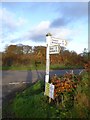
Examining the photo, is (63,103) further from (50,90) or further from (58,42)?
(58,42)

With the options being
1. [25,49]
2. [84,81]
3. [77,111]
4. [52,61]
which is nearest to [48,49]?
[84,81]

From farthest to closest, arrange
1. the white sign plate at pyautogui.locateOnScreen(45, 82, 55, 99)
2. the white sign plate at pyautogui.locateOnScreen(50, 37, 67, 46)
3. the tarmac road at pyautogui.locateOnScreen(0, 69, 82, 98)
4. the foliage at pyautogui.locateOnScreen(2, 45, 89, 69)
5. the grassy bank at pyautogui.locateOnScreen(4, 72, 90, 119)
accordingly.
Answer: the foliage at pyautogui.locateOnScreen(2, 45, 89, 69) → the tarmac road at pyautogui.locateOnScreen(0, 69, 82, 98) → the white sign plate at pyautogui.locateOnScreen(50, 37, 67, 46) → the white sign plate at pyautogui.locateOnScreen(45, 82, 55, 99) → the grassy bank at pyautogui.locateOnScreen(4, 72, 90, 119)

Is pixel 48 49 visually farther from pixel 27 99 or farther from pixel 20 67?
pixel 20 67

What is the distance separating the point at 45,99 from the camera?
28.5ft

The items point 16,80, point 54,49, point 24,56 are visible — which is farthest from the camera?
point 24,56

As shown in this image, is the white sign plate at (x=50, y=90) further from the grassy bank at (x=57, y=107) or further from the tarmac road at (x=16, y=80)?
the tarmac road at (x=16, y=80)

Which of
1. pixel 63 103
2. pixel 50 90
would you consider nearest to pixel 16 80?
pixel 50 90

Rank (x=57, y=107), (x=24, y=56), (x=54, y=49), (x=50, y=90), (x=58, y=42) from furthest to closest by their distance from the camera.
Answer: (x=24, y=56) → (x=54, y=49) → (x=58, y=42) → (x=50, y=90) → (x=57, y=107)

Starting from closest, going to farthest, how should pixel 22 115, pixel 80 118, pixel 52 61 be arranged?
pixel 80 118 → pixel 22 115 → pixel 52 61

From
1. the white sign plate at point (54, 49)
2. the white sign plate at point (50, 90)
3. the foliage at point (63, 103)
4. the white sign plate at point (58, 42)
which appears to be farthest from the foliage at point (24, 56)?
the white sign plate at point (50, 90)

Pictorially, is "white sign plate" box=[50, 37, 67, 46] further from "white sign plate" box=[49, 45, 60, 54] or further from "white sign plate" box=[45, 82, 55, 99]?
"white sign plate" box=[45, 82, 55, 99]

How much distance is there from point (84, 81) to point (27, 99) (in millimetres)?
2087

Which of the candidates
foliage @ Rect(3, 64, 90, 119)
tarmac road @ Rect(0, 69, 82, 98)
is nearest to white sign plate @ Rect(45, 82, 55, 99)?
foliage @ Rect(3, 64, 90, 119)

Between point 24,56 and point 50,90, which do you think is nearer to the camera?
point 50,90
